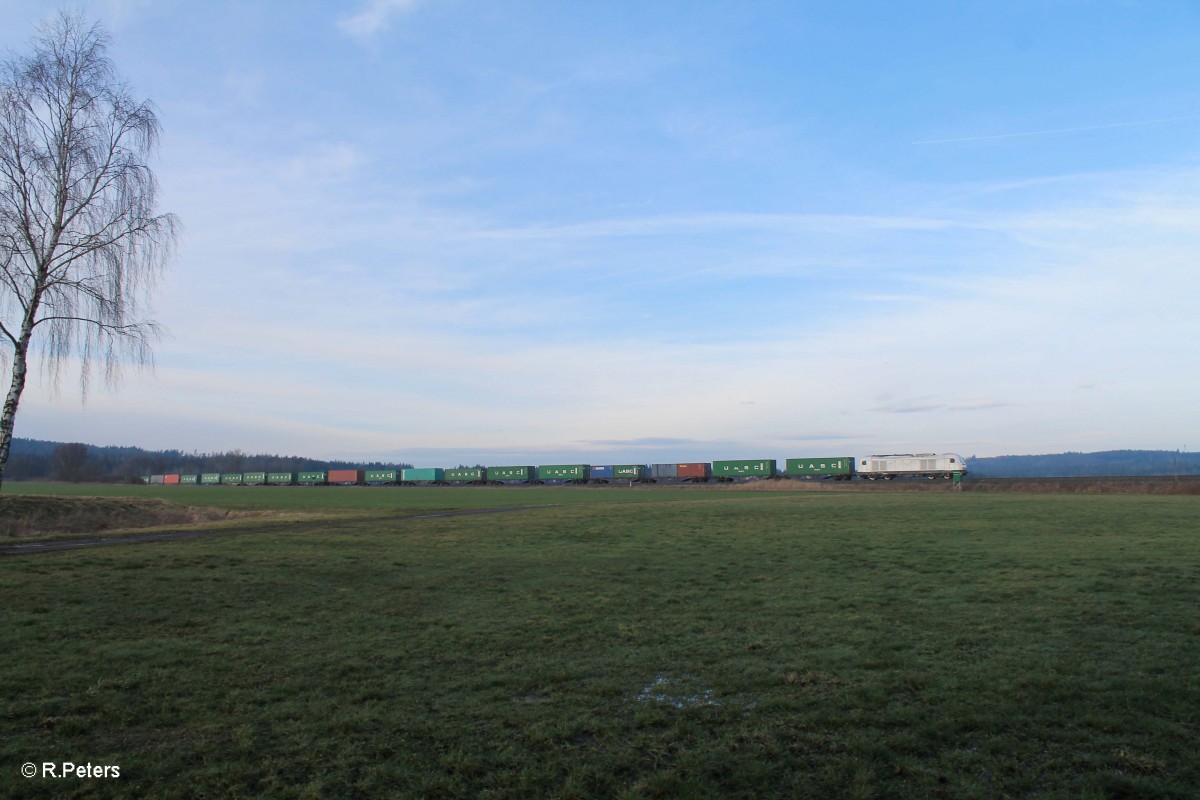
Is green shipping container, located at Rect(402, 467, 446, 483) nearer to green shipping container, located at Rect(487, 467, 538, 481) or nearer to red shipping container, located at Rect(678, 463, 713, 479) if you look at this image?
green shipping container, located at Rect(487, 467, 538, 481)

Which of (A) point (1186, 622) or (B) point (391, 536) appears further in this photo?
(B) point (391, 536)

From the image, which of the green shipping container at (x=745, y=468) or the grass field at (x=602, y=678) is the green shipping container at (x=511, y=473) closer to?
the green shipping container at (x=745, y=468)

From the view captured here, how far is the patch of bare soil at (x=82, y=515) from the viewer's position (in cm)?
2447

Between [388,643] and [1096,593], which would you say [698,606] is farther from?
[1096,593]

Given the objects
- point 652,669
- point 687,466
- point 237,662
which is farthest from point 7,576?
point 687,466

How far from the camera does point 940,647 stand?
927 cm

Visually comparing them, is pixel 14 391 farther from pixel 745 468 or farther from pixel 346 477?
pixel 346 477

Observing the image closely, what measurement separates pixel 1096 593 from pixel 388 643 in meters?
12.3

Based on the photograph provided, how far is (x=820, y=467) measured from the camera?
94.8 meters

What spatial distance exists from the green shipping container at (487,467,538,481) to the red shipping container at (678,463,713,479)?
27.0 m

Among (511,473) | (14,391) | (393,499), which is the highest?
(14,391)

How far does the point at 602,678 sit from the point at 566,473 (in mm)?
106656

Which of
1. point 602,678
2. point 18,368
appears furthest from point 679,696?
point 18,368

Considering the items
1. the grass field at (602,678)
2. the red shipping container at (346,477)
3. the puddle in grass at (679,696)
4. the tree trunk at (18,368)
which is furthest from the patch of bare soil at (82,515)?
the red shipping container at (346,477)
